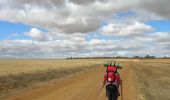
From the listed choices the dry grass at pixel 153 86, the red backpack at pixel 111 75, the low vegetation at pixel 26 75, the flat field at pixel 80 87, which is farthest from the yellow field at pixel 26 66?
the red backpack at pixel 111 75

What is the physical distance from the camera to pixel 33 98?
16.4m

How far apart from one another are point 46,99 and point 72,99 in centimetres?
140

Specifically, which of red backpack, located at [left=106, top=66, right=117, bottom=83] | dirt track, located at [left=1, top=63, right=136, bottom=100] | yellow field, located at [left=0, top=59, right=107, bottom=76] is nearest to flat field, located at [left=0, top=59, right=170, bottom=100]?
dirt track, located at [left=1, top=63, right=136, bottom=100]

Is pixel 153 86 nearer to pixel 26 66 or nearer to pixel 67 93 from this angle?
pixel 67 93

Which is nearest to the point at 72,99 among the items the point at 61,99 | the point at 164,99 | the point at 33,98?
the point at 61,99

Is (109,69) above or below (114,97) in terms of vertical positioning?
above

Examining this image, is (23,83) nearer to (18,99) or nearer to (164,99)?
(18,99)

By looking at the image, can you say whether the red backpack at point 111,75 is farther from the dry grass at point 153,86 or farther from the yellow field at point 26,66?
the yellow field at point 26,66

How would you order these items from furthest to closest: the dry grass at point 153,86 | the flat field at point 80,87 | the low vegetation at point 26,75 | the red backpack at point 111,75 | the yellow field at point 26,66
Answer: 1. the yellow field at point 26,66
2. the low vegetation at point 26,75
3. the dry grass at point 153,86
4. the flat field at point 80,87
5. the red backpack at point 111,75

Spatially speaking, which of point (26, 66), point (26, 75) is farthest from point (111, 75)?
point (26, 66)

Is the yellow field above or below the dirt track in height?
above

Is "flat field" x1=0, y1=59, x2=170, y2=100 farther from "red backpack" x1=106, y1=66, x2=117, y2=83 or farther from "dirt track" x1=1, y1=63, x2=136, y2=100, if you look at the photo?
"red backpack" x1=106, y1=66, x2=117, y2=83

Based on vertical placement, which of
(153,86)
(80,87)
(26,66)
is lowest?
(153,86)

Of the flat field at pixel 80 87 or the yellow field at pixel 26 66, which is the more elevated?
the yellow field at pixel 26 66
